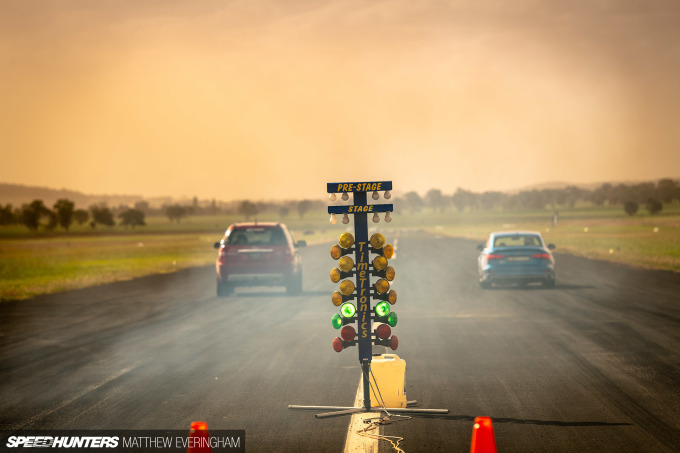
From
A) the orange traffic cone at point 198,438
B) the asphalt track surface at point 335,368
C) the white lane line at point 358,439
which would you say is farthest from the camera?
the asphalt track surface at point 335,368

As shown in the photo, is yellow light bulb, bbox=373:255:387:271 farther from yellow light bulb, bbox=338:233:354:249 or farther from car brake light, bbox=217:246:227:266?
car brake light, bbox=217:246:227:266

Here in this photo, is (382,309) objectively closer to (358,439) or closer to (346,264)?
(346,264)

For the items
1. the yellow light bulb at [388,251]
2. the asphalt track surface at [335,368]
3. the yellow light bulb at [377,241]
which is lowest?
the asphalt track surface at [335,368]

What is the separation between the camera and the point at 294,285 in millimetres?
22297

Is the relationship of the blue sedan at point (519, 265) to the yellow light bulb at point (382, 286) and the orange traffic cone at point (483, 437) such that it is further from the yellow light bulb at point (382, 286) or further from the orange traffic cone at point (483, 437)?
the orange traffic cone at point (483, 437)

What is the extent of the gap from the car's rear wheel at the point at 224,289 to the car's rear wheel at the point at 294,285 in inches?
57.1

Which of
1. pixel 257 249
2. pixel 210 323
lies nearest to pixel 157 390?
pixel 210 323

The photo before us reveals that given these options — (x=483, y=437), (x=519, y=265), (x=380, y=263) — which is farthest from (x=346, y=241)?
(x=519, y=265)

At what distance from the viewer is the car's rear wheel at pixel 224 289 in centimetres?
2166

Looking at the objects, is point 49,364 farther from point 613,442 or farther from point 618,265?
point 618,265

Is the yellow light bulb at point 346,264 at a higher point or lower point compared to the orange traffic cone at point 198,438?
higher

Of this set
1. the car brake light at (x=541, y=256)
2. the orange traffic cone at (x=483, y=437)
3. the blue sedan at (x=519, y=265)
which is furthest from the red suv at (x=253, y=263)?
the orange traffic cone at (x=483, y=437)

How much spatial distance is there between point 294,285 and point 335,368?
443 inches

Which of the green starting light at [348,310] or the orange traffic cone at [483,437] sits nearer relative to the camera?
the orange traffic cone at [483,437]
